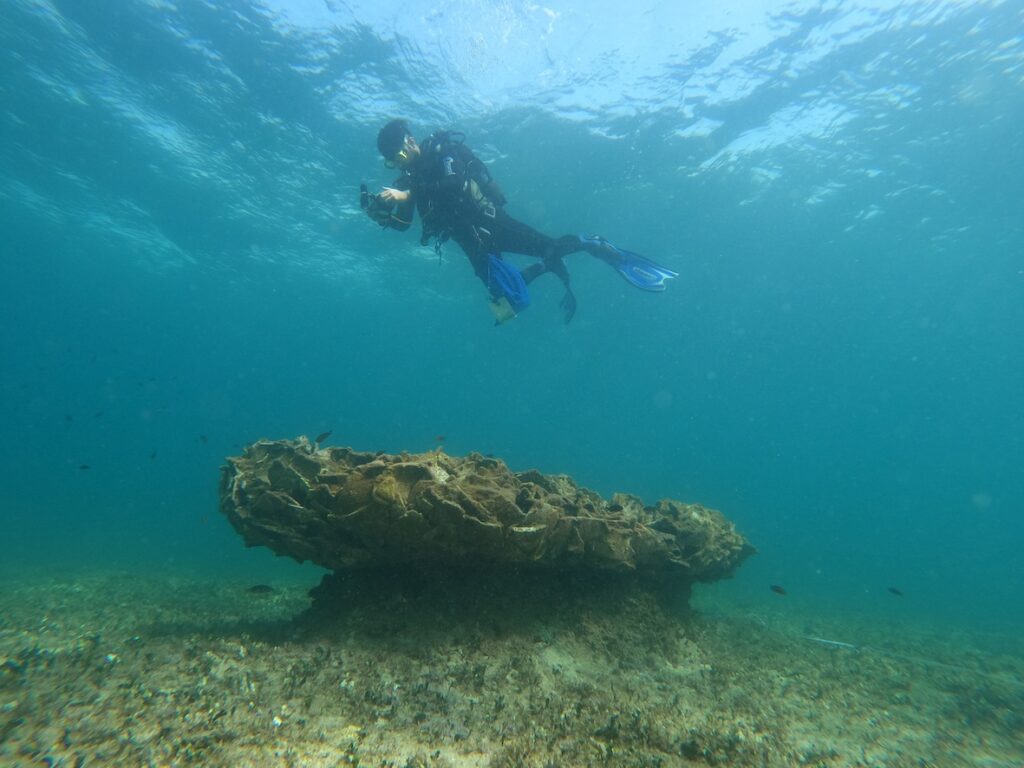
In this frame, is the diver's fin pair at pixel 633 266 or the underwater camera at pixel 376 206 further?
the diver's fin pair at pixel 633 266

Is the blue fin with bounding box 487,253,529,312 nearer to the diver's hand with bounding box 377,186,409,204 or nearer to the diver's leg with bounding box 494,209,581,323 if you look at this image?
the diver's leg with bounding box 494,209,581,323

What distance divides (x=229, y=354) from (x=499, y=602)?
11254cm

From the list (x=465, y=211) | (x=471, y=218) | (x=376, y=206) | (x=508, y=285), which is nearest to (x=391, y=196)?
(x=376, y=206)

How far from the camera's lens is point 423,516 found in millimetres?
4750

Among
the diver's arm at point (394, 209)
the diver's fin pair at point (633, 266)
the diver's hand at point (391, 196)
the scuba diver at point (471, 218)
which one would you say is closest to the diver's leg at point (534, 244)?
the scuba diver at point (471, 218)

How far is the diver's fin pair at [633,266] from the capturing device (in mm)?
10695

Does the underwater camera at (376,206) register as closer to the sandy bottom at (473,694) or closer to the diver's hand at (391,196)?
the diver's hand at (391,196)

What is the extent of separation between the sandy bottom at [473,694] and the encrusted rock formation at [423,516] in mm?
609

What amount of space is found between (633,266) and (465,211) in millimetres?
4062

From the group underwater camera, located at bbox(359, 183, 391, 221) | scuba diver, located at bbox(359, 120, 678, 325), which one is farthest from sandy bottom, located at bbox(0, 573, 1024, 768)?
underwater camera, located at bbox(359, 183, 391, 221)

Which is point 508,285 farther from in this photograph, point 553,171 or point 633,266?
point 553,171

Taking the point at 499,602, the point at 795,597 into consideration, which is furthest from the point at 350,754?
the point at 795,597

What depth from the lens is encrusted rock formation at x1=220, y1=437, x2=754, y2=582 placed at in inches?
190

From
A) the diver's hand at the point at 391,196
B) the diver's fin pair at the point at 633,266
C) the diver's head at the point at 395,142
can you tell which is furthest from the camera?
the diver's fin pair at the point at 633,266
